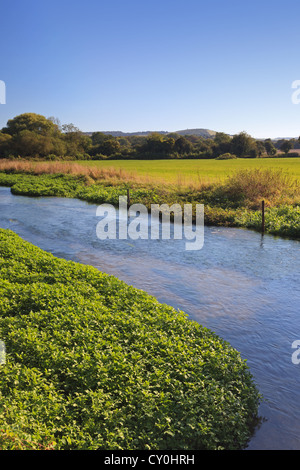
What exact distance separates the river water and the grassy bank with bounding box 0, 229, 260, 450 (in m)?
0.72

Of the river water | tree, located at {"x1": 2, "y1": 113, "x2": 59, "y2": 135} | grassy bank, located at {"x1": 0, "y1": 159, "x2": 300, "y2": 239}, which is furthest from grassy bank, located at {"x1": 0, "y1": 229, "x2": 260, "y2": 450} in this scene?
tree, located at {"x1": 2, "y1": 113, "x2": 59, "y2": 135}

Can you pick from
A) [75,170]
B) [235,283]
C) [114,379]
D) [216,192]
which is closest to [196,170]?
[75,170]

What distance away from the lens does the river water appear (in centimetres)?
743

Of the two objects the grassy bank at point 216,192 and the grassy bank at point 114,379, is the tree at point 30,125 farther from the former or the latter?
the grassy bank at point 114,379

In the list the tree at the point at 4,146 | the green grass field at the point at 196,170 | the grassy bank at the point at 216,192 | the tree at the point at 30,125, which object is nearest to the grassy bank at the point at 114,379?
the grassy bank at the point at 216,192

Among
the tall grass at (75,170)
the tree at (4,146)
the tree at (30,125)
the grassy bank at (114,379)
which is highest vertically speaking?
the tree at (30,125)

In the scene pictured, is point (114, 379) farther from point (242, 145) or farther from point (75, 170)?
point (242, 145)

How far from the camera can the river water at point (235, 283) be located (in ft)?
24.4

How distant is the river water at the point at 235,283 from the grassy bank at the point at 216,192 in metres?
1.53

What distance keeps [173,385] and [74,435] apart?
178cm

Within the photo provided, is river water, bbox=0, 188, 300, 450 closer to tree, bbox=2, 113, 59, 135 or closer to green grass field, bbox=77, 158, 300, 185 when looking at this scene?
green grass field, bbox=77, 158, 300, 185

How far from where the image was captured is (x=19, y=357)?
6945 mm
